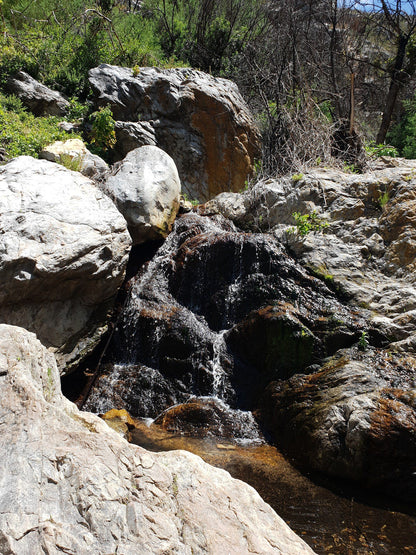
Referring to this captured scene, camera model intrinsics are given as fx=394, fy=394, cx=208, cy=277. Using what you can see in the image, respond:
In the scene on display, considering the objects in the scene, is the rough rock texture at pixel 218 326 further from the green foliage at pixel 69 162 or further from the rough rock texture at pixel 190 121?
the rough rock texture at pixel 190 121

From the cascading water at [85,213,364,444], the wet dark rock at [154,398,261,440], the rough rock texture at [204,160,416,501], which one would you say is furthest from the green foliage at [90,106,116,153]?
the wet dark rock at [154,398,261,440]

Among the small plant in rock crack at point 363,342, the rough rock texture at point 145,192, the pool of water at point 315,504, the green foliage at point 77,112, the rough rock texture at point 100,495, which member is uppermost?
the green foliage at point 77,112

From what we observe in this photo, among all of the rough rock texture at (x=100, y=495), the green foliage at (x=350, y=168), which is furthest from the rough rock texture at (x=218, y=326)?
the rough rock texture at (x=100, y=495)

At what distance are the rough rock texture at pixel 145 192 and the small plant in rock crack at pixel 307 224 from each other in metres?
2.30

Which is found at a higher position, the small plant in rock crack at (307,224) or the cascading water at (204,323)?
the small plant in rock crack at (307,224)

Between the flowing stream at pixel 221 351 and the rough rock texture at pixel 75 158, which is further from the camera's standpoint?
Answer: the rough rock texture at pixel 75 158

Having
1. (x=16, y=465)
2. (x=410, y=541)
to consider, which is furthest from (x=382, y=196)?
(x=16, y=465)

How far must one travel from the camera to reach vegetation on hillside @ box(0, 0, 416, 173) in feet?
30.5

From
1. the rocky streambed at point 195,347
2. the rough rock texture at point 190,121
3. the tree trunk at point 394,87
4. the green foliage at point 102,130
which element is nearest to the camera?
the rocky streambed at point 195,347

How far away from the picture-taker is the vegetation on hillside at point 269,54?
9297 millimetres

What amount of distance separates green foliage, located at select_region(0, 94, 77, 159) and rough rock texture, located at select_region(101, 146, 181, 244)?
1648 mm

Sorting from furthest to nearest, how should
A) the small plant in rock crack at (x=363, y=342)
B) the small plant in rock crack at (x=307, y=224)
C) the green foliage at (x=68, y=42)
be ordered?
the green foliage at (x=68, y=42), the small plant in rock crack at (x=307, y=224), the small plant in rock crack at (x=363, y=342)

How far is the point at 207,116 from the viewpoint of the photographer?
10445 millimetres

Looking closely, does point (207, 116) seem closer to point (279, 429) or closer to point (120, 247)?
point (120, 247)
